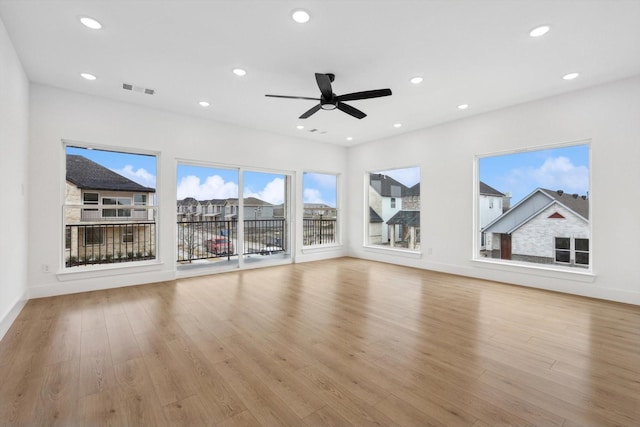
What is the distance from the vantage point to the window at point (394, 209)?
247 inches

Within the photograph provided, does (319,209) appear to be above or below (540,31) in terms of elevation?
below

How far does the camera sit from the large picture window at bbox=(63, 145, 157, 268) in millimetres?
4336

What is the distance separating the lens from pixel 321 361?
7.52 ft

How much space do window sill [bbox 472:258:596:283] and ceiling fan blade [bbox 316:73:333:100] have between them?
3932 millimetres

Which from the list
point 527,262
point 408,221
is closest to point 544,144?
point 527,262

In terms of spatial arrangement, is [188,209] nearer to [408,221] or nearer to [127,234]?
[127,234]

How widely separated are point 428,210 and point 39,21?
609cm

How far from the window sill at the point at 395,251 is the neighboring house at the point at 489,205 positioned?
4.25 feet

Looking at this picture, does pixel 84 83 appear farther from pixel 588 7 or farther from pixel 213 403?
pixel 588 7

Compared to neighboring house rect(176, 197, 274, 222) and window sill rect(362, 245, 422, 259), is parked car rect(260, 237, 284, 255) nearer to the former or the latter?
neighboring house rect(176, 197, 274, 222)

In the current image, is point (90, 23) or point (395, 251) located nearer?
point (90, 23)

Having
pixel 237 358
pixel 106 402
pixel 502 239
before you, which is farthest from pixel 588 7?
pixel 106 402

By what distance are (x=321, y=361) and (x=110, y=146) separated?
15.0 ft

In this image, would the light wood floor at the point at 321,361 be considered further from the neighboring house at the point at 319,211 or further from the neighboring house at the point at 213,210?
the neighboring house at the point at 319,211
